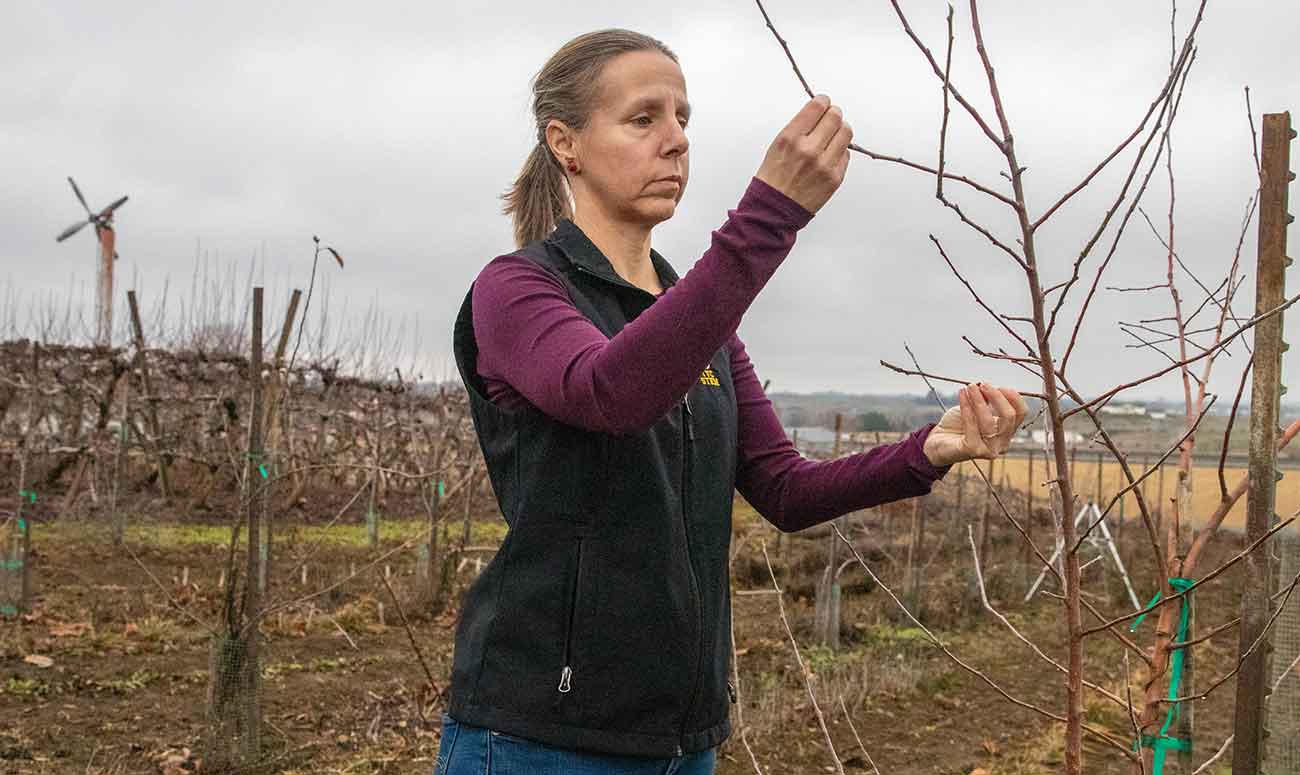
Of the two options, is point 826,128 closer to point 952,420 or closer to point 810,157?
point 810,157

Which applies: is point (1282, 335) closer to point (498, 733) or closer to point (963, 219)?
point (963, 219)

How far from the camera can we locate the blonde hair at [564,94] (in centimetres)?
146

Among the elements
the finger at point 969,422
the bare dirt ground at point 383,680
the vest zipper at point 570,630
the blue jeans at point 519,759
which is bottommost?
the bare dirt ground at point 383,680

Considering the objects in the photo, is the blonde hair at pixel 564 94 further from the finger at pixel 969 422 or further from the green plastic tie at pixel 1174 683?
the green plastic tie at pixel 1174 683

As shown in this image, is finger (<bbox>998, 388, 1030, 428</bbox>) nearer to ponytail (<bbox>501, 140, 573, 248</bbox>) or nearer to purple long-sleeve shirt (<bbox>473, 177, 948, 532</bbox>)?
purple long-sleeve shirt (<bbox>473, 177, 948, 532</bbox>)

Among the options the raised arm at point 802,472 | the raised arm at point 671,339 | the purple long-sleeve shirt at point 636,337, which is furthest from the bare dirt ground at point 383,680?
the raised arm at point 671,339

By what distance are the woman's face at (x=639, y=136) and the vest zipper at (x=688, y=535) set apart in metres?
0.27

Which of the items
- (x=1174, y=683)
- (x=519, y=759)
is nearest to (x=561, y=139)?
(x=519, y=759)

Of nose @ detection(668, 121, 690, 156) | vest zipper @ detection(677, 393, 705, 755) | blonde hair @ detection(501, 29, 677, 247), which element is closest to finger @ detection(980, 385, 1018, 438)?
vest zipper @ detection(677, 393, 705, 755)

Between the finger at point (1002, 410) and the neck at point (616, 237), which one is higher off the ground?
the neck at point (616, 237)

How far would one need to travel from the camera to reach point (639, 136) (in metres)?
1.43

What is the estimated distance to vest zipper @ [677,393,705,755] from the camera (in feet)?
4.61

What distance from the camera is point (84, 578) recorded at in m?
8.25

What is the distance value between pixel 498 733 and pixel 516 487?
293 mm
